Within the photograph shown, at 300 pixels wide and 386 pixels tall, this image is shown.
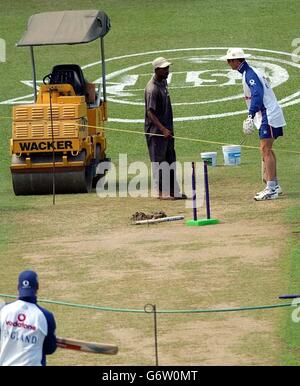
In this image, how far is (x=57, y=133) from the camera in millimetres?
20500

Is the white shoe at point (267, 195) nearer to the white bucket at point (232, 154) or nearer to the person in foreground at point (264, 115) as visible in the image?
the person in foreground at point (264, 115)

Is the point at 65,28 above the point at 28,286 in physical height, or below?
above

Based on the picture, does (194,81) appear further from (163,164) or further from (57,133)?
(57,133)

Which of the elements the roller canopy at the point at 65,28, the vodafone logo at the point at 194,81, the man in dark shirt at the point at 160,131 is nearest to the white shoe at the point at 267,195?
the man in dark shirt at the point at 160,131

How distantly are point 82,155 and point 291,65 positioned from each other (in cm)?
1095

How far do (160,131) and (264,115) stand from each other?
6.02 feet

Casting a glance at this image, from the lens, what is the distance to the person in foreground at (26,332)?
1053cm

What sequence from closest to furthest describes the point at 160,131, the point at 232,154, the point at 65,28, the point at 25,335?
the point at 25,335 → the point at 160,131 → the point at 65,28 → the point at 232,154

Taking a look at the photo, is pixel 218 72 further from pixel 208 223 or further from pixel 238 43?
pixel 208 223

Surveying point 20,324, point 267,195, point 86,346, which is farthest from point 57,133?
point 20,324

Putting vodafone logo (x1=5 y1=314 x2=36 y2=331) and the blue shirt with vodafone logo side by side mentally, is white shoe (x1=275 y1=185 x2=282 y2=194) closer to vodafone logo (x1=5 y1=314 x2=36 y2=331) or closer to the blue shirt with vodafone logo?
the blue shirt with vodafone logo

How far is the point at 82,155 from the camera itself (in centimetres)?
2067
